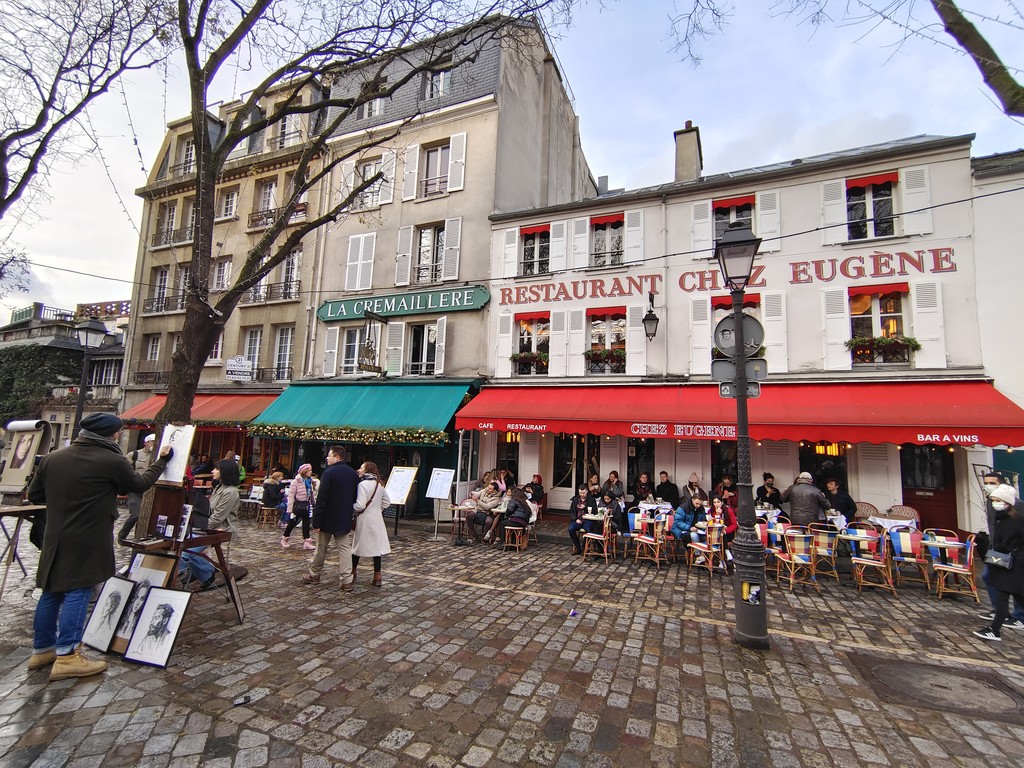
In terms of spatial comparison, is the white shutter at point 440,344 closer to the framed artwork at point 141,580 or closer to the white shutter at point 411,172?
the white shutter at point 411,172

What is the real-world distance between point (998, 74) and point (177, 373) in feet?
29.0

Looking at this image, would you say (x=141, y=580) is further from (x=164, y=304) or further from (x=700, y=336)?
(x=164, y=304)

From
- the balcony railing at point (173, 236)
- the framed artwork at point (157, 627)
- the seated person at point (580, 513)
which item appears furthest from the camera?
the balcony railing at point (173, 236)

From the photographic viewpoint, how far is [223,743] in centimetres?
278

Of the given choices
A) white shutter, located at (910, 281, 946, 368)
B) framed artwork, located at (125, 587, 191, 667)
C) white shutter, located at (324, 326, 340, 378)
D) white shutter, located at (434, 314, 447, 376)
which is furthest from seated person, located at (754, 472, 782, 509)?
white shutter, located at (324, 326, 340, 378)

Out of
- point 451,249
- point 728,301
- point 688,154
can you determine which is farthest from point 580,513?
point 688,154

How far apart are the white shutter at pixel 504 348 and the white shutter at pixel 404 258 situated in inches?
141

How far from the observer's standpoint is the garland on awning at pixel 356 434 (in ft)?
35.3

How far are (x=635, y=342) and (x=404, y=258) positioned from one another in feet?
25.0

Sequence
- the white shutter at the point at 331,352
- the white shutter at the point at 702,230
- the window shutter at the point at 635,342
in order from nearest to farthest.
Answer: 1. the white shutter at the point at 702,230
2. the window shutter at the point at 635,342
3. the white shutter at the point at 331,352

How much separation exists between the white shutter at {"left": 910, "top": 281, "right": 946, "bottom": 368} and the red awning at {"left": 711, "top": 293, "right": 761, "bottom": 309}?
2.88m

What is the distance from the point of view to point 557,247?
40.9 ft

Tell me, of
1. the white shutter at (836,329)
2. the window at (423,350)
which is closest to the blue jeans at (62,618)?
the window at (423,350)

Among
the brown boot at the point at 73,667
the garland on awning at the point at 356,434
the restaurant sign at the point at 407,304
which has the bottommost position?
the brown boot at the point at 73,667
